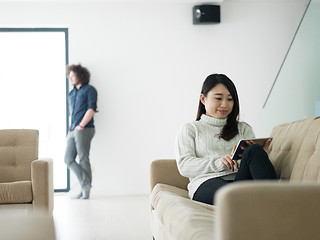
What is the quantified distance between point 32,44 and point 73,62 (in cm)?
64

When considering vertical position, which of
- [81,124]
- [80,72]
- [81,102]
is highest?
[80,72]

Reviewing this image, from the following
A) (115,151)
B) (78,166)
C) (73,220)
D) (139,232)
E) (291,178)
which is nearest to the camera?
(291,178)

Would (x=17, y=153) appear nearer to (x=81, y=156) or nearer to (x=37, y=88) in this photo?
(x=81, y=156)

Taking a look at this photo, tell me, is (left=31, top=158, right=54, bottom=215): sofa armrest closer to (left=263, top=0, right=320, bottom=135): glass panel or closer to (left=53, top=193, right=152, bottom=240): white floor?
(left=53, top=193, right=152, bottom=240): white floor

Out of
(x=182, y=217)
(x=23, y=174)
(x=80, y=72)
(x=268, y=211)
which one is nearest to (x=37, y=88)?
(x=80, y=72)

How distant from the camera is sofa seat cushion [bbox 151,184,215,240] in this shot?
67.5 inches

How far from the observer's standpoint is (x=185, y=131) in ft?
9.56

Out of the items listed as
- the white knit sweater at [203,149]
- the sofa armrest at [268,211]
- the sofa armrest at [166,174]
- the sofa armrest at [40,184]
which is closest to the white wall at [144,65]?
the sofa armrest at [40,184]

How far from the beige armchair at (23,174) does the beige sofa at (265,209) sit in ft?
5.03

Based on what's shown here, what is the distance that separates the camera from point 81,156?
6293 mm

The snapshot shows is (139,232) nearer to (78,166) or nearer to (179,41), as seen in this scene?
(78,166)

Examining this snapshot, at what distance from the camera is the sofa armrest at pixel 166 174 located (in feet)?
10.1

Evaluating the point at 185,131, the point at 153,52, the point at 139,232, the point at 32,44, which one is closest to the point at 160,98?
the point at 153,52

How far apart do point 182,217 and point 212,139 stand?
1001 mm
